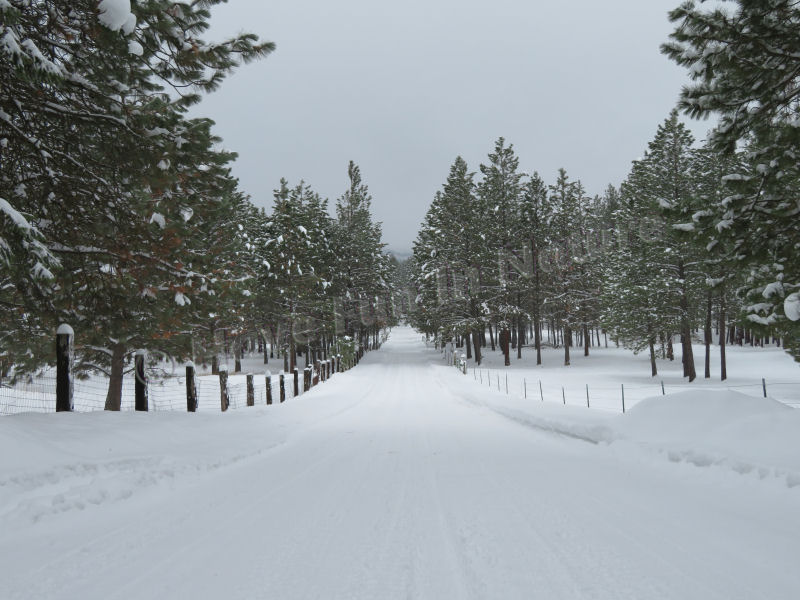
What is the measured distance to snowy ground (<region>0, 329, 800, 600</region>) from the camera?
3.03 m

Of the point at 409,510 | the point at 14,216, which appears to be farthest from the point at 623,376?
the point at 14,216

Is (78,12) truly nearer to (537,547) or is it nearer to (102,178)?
(102,178)

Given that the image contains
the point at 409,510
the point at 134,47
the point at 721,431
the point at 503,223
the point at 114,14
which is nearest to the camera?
the point at 409,510

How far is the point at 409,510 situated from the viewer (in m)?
4.56

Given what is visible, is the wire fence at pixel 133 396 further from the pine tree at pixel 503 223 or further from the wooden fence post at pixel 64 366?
the pine tree at pixel 503 223

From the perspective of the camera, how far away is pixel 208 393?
20484 millimetres

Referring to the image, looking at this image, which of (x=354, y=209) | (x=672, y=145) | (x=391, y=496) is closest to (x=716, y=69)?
(x=391, y=496)

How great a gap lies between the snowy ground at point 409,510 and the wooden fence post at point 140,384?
99cm

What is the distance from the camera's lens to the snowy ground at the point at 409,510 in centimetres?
303

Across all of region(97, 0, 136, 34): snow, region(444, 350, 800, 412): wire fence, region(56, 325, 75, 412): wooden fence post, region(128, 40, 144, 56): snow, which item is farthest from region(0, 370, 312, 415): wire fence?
region(97, 0, 136, 34): snow

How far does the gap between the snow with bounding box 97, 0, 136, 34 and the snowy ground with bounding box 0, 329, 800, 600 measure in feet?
16.1

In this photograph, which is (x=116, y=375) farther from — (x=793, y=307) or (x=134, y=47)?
(x=793, y=307)

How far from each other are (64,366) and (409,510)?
5.84 meters

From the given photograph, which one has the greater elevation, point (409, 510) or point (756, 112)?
point (756, 112)
